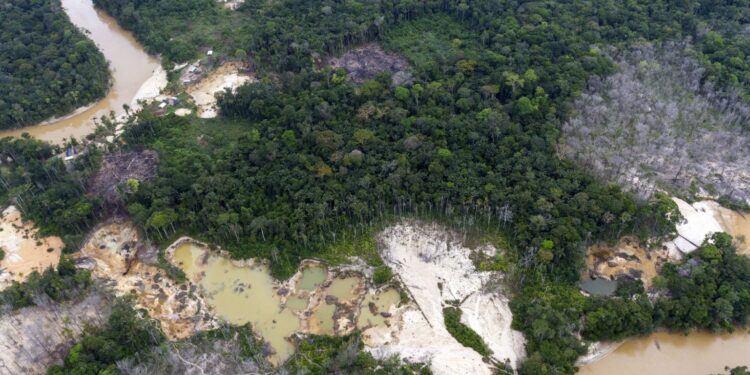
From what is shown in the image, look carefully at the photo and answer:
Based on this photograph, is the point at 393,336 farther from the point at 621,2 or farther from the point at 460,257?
the point at 621,2

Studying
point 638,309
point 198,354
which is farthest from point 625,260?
point 198,354

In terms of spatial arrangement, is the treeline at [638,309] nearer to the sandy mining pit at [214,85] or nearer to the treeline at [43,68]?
the sandy mining pit at [214,85]

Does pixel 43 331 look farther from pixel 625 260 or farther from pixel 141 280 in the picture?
pixel 625 260

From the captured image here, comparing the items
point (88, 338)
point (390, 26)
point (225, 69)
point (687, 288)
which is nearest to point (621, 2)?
point (390, 26)

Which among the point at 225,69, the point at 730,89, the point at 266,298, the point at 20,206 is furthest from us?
the point at 225,69

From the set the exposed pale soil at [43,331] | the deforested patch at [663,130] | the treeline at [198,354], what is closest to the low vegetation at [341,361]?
the treeline at [198,354]

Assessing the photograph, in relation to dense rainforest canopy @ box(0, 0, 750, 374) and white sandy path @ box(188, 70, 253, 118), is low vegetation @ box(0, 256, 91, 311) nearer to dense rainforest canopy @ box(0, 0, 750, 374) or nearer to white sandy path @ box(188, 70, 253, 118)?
dense rainforest canopy @ box(0, 0, 750, 374)
